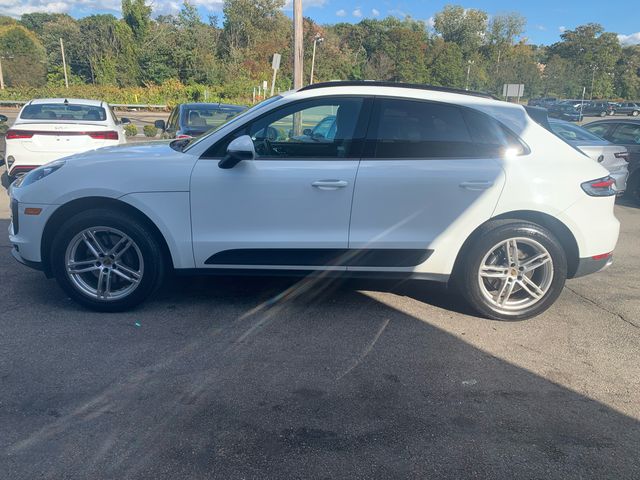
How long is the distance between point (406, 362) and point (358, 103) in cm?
206

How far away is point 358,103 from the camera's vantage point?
167 inches

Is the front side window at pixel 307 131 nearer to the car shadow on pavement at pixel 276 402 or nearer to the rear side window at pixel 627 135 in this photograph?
the car shadow on pavement at pixel 276 402

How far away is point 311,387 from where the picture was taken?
330 cm

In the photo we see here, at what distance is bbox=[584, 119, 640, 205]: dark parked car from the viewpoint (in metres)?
10.5

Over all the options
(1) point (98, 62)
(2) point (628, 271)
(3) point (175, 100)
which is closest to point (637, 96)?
(3) point (175, 100)

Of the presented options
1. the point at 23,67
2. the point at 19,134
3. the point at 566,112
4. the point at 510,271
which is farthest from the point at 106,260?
the point at 23,67

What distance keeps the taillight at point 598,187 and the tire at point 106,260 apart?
349cm

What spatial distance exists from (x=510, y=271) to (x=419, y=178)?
3.66 ft

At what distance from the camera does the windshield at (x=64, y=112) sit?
918 cm

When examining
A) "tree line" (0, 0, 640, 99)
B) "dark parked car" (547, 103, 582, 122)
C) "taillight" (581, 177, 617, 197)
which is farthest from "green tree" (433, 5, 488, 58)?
"taillight" (581, 177, 617, 197)

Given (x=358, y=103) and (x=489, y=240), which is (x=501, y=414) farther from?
(x=358, y=103)

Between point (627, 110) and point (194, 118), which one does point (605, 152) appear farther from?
point (627, 110)

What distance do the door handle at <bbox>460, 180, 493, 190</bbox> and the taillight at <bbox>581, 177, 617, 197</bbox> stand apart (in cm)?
80

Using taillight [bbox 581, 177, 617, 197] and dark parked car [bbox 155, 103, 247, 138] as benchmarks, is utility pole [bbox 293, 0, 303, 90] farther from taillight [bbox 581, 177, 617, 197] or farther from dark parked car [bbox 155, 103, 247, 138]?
taillight [bbox 581, 177, 617, 197]
